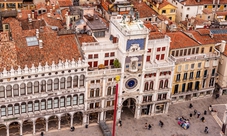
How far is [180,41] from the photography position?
110 meters

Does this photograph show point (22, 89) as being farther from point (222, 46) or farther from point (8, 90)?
point (222, 46)

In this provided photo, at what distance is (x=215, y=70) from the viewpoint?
114 meters

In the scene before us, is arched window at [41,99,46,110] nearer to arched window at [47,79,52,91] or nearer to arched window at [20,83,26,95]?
arched window at [47,79,52,91]

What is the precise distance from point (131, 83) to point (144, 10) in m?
39.6

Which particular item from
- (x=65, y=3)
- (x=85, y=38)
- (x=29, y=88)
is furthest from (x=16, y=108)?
(x=65, y=3)

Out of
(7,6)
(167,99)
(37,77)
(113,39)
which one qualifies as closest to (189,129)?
(167,99)

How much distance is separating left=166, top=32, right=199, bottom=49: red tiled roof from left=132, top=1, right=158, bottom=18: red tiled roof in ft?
66.8

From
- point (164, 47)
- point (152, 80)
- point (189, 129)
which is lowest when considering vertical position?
point (189, 129)

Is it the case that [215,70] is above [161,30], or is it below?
below

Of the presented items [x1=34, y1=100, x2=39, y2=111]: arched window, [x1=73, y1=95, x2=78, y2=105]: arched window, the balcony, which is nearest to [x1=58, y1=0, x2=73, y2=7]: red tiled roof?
the balcony

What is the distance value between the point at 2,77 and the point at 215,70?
54.7 meters

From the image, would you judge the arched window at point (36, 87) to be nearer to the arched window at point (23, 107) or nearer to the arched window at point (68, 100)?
the arched window at point (23, 107)

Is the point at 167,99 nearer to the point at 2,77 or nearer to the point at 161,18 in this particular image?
the point at 161,18

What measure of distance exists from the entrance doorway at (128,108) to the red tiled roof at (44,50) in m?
19.6
